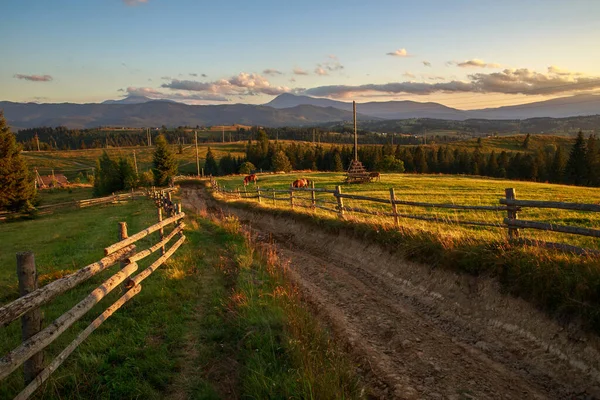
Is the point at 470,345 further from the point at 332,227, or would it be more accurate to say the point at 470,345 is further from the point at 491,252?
the point at 332,227

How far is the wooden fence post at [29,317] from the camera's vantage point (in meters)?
3.98

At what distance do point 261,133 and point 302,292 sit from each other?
103 metres

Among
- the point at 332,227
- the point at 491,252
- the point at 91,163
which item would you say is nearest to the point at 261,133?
the point at 91,163

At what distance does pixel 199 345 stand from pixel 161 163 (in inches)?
2493

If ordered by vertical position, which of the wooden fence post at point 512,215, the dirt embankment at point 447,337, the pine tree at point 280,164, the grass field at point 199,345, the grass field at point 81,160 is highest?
the grass field at point 81,160

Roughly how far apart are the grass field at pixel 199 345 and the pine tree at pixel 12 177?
34.2 m

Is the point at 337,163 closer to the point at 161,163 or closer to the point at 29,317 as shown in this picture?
the point at 161,163

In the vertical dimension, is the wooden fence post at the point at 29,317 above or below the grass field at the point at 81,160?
below

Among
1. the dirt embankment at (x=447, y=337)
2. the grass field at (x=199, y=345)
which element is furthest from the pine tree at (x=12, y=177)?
the dirt embankment at (x=447, y=337)

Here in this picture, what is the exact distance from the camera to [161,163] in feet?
208

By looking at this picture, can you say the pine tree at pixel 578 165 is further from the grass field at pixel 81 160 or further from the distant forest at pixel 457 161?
the grass field at pixel 81 160

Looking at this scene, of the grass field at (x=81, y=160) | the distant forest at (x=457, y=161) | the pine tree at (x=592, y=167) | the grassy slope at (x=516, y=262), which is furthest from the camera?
the grass field at (x=81, y=160)

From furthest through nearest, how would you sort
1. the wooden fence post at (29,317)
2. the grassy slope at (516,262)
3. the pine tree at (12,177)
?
1. the pine tree at (12,177)
2. the grassy slope at (516,262)
3. the wooden fence post at (29,317)

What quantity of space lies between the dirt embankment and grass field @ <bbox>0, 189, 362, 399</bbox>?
3.01ft
